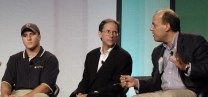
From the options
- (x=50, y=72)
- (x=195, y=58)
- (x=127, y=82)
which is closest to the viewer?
(x=195, y=58)

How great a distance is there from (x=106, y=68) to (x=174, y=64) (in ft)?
2.49

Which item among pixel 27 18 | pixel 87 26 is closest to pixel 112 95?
pixel 87 26

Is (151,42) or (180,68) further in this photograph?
(151,42)

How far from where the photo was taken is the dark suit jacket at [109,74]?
379 centimetres

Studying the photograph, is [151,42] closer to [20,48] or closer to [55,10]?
[55,10]

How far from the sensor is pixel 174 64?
3.42 m

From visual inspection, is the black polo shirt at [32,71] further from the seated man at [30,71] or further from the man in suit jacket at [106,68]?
the man in suit jacket at [106,68]

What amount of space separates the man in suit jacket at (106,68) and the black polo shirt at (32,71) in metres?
0.34

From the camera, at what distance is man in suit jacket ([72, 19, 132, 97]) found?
380cm

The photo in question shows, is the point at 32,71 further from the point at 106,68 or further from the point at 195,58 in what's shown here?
the point at 195,58

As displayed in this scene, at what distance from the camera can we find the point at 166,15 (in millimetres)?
3465

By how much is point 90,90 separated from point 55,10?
2.07m

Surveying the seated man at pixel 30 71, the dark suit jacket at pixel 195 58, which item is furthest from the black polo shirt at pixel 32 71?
the dark suit jacket at pixel 195 58

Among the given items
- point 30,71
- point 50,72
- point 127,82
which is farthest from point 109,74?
point 30,71
